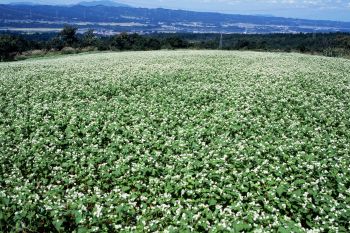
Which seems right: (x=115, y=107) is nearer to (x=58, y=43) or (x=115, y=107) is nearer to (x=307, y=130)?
(x=307, y=130)

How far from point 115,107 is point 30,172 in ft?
21.9

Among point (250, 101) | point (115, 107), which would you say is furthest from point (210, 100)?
point (115, 107)

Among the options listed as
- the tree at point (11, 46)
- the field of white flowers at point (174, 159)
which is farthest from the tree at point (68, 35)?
the field of white flowers at point (174, 159)

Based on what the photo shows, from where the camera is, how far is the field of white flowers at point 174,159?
26.8 feet

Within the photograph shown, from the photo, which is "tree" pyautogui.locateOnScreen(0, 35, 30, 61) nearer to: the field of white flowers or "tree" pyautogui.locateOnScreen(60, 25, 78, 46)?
"tree" pyautogui.locateOnScreen(60, 25, 78, 46)

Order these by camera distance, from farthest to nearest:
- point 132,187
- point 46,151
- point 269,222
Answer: point 46,151 → point 132,187 → point 269,222

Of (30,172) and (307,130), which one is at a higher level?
(307,130)

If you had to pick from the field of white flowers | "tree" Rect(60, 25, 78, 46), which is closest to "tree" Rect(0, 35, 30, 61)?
"tree" Rect(60, 25, 78, 46)

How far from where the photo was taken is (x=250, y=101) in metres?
17.6

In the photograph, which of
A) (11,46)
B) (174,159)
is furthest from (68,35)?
(174,159)

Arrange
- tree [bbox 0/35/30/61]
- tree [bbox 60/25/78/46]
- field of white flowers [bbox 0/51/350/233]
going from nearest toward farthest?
field of white flowers [bbox 0/51/350/233]
tree [bbox 0/35/30/61]
tree [bbox 60/25/78/46]

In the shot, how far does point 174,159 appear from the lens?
11188mm

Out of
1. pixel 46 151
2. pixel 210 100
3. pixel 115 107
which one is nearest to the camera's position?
pixel 46 151

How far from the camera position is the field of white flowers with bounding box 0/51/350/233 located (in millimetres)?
8172
